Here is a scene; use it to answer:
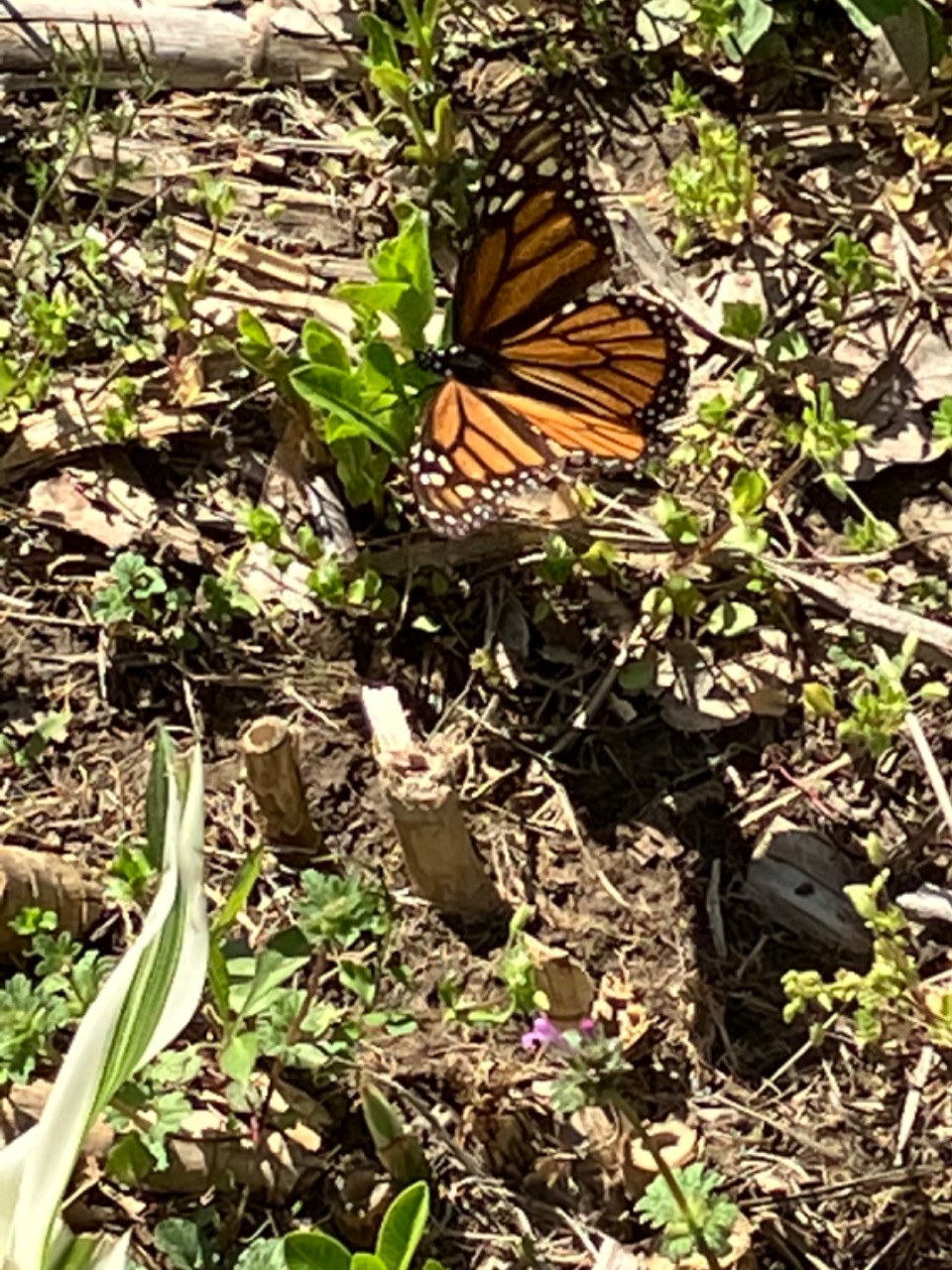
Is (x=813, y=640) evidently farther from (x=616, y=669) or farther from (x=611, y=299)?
(x=611, y=299)

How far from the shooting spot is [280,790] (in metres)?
2.53

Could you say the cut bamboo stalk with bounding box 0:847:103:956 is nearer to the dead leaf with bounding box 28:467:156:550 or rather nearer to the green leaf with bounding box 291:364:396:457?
the dead leaf with bounding box 28:467:156:550

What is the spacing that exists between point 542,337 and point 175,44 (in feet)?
3.40

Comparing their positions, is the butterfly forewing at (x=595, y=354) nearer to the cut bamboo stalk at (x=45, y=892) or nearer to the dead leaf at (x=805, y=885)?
the dead leaf at (x=805, y=885)

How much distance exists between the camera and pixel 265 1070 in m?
2.48

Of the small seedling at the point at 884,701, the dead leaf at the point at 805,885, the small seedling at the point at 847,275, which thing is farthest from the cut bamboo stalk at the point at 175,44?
the dead leaf at the point at 805,885

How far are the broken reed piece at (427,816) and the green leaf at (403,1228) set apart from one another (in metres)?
0.54

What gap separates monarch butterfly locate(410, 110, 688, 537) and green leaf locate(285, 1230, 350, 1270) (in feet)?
3.40

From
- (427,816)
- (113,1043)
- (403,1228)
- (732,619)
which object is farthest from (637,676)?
(113,1043)

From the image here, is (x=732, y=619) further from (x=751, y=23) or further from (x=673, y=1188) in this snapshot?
(x=751, y=23)

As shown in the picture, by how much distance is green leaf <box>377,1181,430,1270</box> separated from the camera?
1931mm

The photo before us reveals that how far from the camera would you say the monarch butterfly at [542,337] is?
2.66 meters

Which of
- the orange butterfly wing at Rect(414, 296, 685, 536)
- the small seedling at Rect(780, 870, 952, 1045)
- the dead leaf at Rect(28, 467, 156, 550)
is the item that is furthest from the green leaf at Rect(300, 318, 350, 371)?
the small seedling at Rect(780, 870, 952, 1045)

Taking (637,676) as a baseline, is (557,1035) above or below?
below
